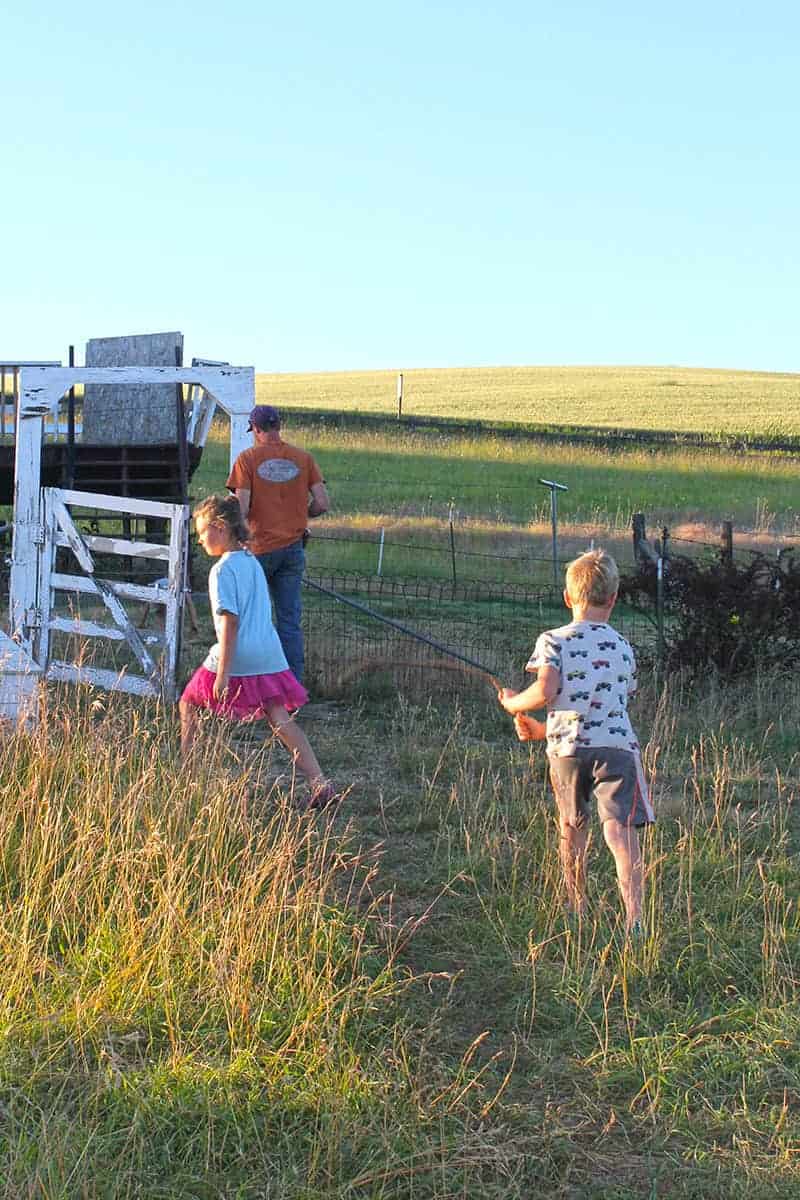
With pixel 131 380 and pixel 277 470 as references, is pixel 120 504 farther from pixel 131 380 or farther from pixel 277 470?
pixel 277 470

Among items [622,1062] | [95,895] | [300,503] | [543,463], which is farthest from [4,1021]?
[543,463]

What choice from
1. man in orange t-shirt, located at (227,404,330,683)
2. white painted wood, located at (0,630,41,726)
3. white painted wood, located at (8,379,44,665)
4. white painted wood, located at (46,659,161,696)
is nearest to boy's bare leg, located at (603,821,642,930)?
white painted wood, located at (0,630,41,726)

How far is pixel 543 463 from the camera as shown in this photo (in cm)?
3222

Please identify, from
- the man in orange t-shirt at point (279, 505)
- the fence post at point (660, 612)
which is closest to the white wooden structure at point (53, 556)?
the man in orange t-shirt at point (279, 505)

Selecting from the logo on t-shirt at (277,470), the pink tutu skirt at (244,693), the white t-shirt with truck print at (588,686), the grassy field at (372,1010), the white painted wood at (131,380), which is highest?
the white painted wood at (131,380)

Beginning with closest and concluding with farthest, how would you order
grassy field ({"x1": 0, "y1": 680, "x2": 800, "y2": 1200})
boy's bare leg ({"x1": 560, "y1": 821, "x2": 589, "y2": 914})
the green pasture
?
grassy field ({"x1": 0, "y1": 680, "x2": 800, "y2": 1200}) → boy's bare leg ({"x1": 560, "y1": 821, "x2": 589, "y2": 914}) → the green pasture

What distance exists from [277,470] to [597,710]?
3.84 m

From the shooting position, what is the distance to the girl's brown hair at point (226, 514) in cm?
653

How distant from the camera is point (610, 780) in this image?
5047 millimetres

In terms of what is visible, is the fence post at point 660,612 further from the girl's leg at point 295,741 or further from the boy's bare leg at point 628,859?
the boy's bare leg at point 628,859

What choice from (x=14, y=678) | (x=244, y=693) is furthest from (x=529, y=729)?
(x=14, y=678)

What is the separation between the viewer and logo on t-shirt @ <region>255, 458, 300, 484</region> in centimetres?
838

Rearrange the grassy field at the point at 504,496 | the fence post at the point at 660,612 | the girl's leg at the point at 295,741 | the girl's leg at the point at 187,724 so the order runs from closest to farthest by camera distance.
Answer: the girl's leg at the point at 187,724, the girl's leg at the point at 295,741, the fence post at the point at 660,612, the grassy field at the point at 504,496

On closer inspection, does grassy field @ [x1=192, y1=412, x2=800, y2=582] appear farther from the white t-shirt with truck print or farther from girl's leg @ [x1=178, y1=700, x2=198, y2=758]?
the white t-shirt with truck print
